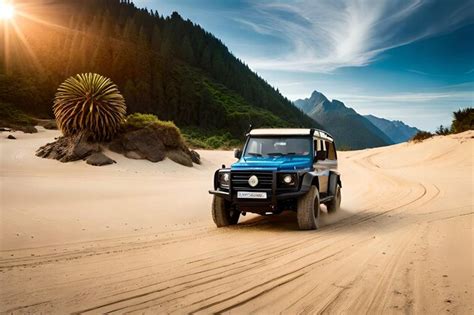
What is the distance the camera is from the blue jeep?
837 centimetres

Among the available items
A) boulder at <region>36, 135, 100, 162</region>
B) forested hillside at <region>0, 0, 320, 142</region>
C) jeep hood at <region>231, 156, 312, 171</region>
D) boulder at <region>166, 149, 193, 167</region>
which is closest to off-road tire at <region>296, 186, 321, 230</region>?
jeep hood at <region>231, 156, 312, 171</region>

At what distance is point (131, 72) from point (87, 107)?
247ft

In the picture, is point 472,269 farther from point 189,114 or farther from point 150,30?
point 150,30

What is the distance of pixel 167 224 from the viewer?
9281 millimetres

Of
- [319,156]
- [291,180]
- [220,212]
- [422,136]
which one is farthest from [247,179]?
[422,136]

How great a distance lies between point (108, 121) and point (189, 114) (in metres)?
68.1

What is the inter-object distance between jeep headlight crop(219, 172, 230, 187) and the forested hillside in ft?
198

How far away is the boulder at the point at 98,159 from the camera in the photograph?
17.6 metres

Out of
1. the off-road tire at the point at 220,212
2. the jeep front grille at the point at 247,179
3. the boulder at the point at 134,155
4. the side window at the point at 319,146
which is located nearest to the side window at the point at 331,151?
the side window at the point at 319,146

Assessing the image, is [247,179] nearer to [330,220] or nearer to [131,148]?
[330,220]

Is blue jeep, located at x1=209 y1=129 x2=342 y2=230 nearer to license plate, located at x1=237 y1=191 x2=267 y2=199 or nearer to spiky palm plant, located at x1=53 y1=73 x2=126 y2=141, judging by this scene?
license plate, located at x1=237 y1=191 x2=267 y2=199

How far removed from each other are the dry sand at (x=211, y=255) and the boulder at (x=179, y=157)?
7322 millimetres


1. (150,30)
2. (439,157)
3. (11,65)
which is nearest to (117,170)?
(439,157)

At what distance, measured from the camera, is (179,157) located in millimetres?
21469
